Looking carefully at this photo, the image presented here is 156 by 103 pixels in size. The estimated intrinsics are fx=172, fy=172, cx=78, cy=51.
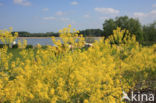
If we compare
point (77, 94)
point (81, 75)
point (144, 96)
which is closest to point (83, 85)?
point (81, 75)

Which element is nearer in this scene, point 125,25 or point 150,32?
point 125,25

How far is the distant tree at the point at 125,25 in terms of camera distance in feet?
102

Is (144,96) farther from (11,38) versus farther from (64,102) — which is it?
(11,38)

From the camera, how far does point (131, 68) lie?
5555 millimetres

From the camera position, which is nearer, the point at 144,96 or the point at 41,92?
the point at 41,92

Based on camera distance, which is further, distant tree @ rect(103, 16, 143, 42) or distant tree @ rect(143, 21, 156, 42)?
distant tree @ rect(143, 21, 156, 42)

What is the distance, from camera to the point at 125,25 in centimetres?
3250

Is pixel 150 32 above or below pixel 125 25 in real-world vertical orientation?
below

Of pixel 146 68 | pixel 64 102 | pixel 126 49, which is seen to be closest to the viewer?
pixel 64 102

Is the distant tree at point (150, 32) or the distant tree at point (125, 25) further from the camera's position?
the distant tree at point (150, 32)

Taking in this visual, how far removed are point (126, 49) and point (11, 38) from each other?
16.0ft

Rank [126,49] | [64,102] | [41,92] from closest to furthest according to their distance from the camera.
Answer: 1. [41,92]
2. [64,102]
3. [126,49]

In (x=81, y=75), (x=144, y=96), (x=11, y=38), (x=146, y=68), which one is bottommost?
(x=144, y=96)

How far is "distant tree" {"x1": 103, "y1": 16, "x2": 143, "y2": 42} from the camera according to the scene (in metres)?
31.1
